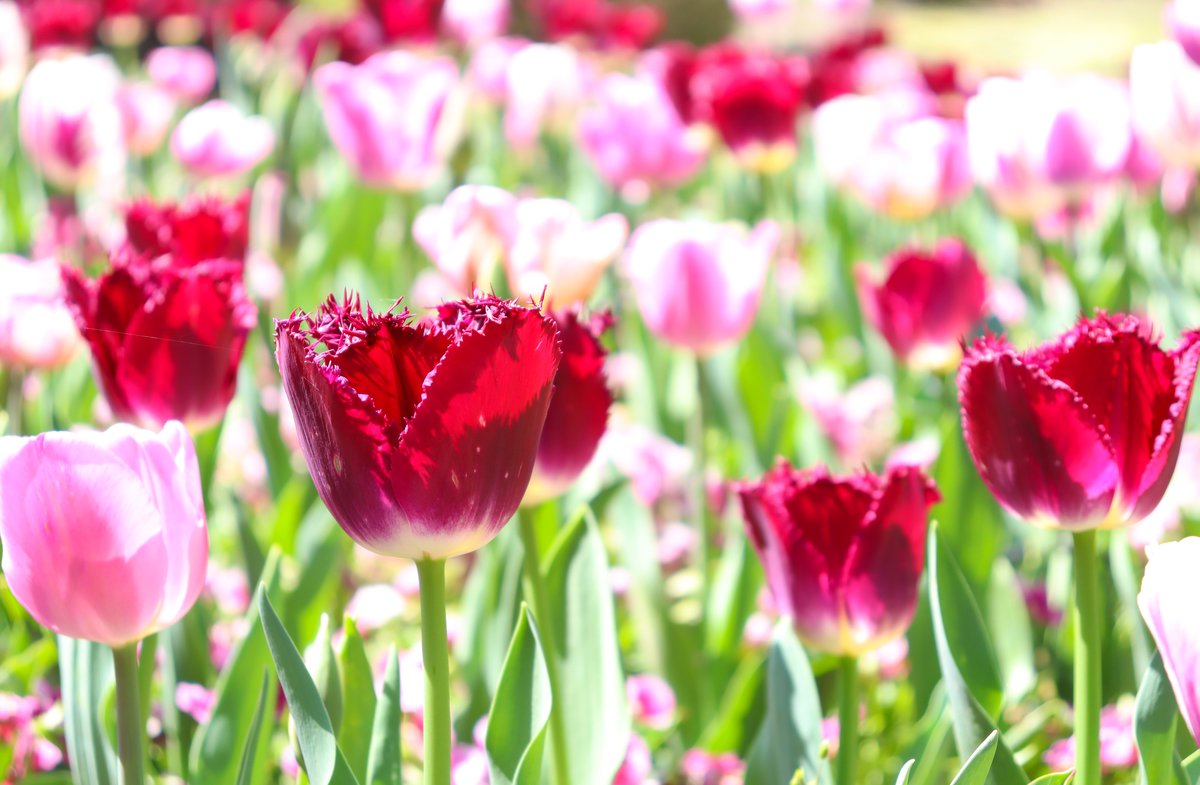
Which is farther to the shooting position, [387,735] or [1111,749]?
[1111,749]

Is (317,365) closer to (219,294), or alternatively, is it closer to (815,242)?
(219,294)

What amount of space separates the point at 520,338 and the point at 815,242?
2.75 metres

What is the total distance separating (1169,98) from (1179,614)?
4.58ft

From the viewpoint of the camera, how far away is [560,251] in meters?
1.33

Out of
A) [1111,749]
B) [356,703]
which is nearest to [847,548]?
[356,703]

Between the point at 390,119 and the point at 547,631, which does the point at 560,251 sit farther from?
the point at 390,119

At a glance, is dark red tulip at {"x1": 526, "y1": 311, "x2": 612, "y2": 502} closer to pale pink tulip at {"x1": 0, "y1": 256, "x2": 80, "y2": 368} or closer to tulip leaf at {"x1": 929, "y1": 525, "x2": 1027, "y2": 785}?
tulip leaf at {"x1": 929, "y1": 525, "x2": 1027, "y2": 785}

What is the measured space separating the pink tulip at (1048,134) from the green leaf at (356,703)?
1.51 metres

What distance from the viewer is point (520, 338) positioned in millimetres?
699

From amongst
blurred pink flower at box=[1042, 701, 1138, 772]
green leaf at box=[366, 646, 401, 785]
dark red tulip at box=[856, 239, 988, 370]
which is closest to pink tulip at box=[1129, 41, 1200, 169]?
dark red tulip at box=[856, 239, 988, 370]

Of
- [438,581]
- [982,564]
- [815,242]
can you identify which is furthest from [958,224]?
[438,581]

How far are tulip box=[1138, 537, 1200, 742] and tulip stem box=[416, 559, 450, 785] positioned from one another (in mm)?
395

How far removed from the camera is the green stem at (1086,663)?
850mm

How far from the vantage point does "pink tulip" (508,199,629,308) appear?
1331 mm
